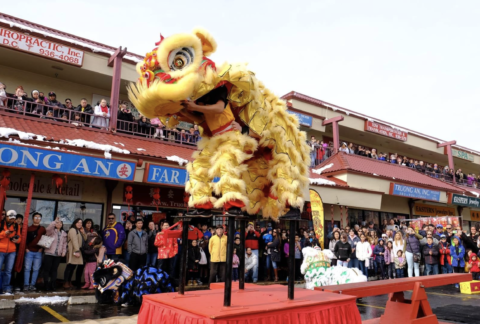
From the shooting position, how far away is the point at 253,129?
10.6 feet

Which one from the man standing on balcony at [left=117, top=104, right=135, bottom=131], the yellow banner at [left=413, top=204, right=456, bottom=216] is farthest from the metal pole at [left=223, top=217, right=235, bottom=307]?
the yellow banner at [left=413, top=204, right=456, bottom=216]

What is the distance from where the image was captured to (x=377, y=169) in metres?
15.8

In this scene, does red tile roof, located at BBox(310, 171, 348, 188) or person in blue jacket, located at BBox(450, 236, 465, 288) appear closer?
person in blue jacket, located at BBox(450, 236, 465, 288)

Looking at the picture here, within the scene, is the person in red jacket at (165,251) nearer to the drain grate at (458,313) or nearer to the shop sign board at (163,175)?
the shop sign board at (163,175)

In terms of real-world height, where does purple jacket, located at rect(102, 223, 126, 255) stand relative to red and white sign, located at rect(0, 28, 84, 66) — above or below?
below

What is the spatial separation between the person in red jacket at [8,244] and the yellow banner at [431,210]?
17.2 meters

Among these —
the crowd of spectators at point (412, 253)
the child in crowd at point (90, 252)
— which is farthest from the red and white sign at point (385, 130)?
the child in crowd at point (90, 252)

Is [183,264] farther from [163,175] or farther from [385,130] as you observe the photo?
[385,130]

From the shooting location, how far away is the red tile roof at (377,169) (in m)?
14.3

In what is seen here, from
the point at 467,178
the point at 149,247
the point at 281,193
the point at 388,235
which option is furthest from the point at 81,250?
the point at 467,178

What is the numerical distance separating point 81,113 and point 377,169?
39.1 ft

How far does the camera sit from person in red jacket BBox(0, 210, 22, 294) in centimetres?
668

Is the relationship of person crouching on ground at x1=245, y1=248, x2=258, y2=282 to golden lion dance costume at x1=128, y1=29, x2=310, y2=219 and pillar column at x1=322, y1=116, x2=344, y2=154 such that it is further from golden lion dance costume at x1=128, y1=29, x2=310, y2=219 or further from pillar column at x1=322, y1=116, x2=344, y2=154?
pillar column at x1=322, y1=116, x2=344, y2=154

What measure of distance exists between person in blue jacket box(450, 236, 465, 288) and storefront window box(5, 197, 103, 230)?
31.6 ft
